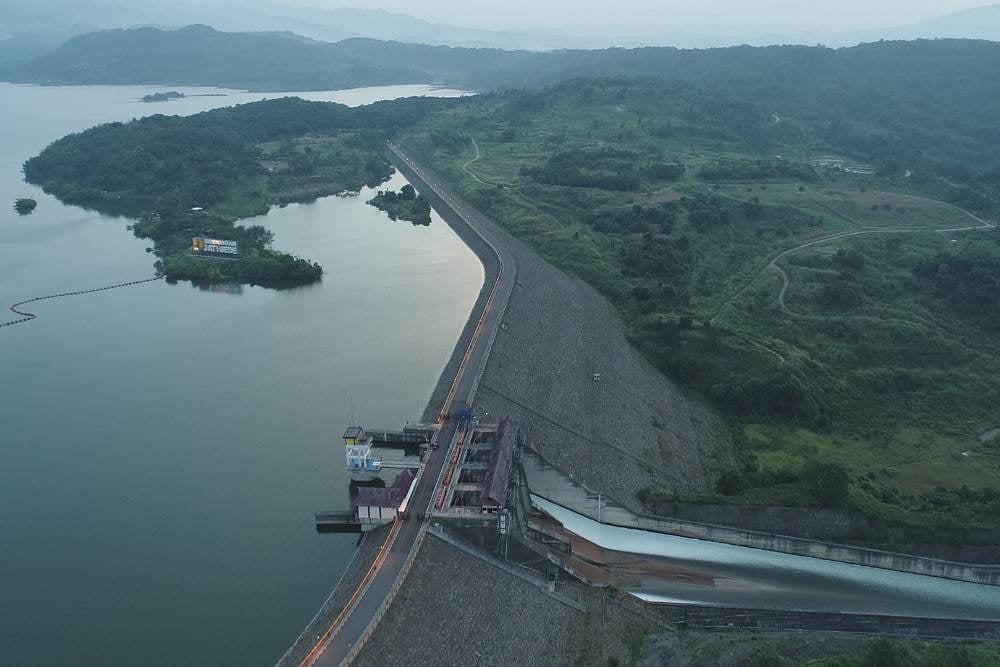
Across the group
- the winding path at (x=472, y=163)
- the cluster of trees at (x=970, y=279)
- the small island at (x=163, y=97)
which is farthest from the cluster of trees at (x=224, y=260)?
the small island at (x=163, y=97)

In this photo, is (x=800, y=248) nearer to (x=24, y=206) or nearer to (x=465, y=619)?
(x=465, y=619)

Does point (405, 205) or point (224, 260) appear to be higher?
point (405, 205)

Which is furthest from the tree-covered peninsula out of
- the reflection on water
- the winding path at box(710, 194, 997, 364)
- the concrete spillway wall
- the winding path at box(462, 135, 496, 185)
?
the reflection on water

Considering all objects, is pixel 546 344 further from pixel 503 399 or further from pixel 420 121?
pixel 420 121

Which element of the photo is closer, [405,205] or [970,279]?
[970,279]

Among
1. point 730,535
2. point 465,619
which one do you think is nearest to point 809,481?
point 730,535

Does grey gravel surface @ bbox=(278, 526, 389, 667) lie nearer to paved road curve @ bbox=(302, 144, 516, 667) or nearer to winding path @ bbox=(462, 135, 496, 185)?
paved road curve @ bbox=(302, 144, 516, 667)
